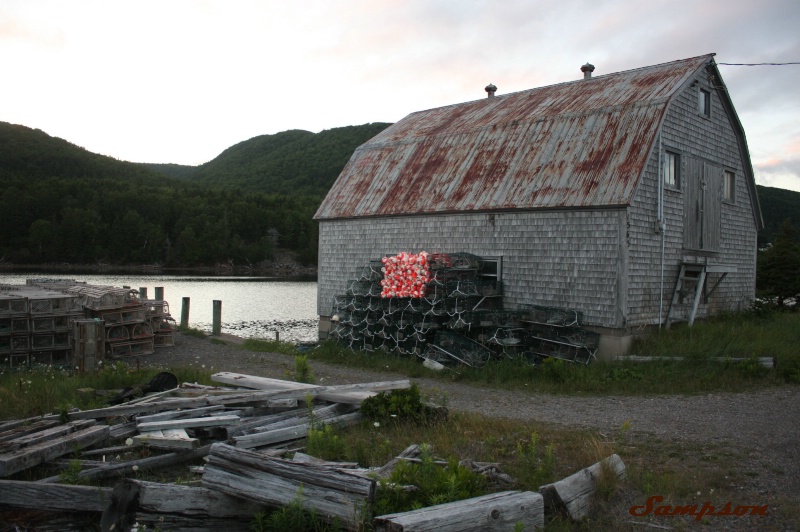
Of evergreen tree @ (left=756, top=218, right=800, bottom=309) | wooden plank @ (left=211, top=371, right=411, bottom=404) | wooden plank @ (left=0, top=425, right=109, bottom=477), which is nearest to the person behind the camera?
wooden plank @ (left=0, top=425, right=109, bottom=477)

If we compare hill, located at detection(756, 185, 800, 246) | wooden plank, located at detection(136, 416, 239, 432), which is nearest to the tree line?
hill, located at detection(756, 185, 800, 246)

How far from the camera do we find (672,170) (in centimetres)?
1653

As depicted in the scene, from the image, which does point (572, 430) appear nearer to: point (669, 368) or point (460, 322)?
point (669, 368)

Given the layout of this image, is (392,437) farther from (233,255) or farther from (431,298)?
(233,255)

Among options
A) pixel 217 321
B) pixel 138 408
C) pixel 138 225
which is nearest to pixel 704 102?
pixel 138 408

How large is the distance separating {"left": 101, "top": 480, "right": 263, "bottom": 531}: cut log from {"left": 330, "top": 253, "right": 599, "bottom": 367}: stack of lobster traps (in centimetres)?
997

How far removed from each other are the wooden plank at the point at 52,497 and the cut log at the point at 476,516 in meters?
2.69

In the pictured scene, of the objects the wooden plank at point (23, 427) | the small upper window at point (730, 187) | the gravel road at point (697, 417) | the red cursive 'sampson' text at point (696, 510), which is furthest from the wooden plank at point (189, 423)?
the small upper window at point (730, 187)

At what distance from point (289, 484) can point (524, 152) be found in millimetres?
14181

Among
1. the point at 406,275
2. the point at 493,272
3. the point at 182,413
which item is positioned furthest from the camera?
the point at 493,272

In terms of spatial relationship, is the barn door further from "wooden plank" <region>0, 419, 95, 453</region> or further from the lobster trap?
"wooden plank" <region>0, 419, 95, 453</region>

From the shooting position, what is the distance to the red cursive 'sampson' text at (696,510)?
5977 millimetres

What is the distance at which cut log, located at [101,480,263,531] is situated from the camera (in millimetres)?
5457

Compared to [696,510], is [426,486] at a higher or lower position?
higher
